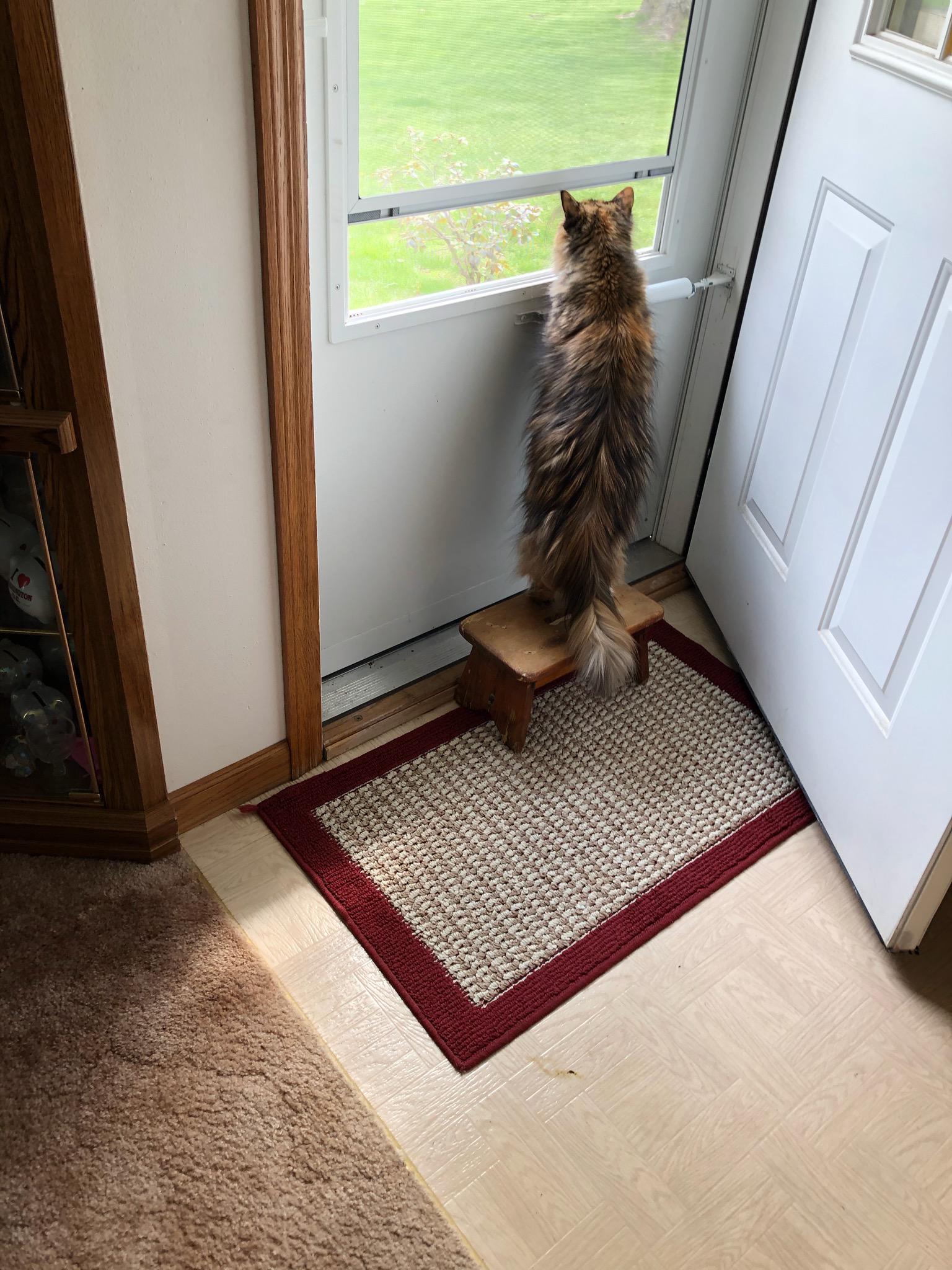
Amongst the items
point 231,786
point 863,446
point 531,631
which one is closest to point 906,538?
point 863,446

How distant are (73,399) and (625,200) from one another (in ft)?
3.27

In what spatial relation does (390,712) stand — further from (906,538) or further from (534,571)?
(906,538)

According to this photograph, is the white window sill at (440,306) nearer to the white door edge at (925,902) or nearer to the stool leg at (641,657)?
the stool leg at (641,657)

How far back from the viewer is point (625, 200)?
168cm

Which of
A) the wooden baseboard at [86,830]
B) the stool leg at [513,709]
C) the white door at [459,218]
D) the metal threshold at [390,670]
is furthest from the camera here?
the metal threshold at [390,670]

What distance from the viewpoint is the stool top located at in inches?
68.8

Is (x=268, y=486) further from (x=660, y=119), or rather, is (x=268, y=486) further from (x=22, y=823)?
(x=660, y=119)

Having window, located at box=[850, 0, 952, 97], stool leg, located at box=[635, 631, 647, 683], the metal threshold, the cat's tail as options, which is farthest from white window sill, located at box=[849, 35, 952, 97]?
the metal threshold

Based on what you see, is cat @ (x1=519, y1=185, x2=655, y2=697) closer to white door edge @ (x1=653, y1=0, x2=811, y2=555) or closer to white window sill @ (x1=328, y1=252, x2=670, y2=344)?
white window sill @ (x1=328, y1=252, x2=670, y2=344)

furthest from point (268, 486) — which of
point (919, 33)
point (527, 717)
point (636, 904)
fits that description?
point (919, 33)

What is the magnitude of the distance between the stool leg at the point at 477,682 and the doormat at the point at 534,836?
30mm

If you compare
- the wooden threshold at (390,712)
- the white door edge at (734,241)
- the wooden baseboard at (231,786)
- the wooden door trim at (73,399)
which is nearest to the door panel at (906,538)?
the white door edge at (734,241)

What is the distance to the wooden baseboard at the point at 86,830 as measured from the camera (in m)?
1.55

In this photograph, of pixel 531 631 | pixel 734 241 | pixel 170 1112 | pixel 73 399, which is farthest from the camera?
pixel 734 241
